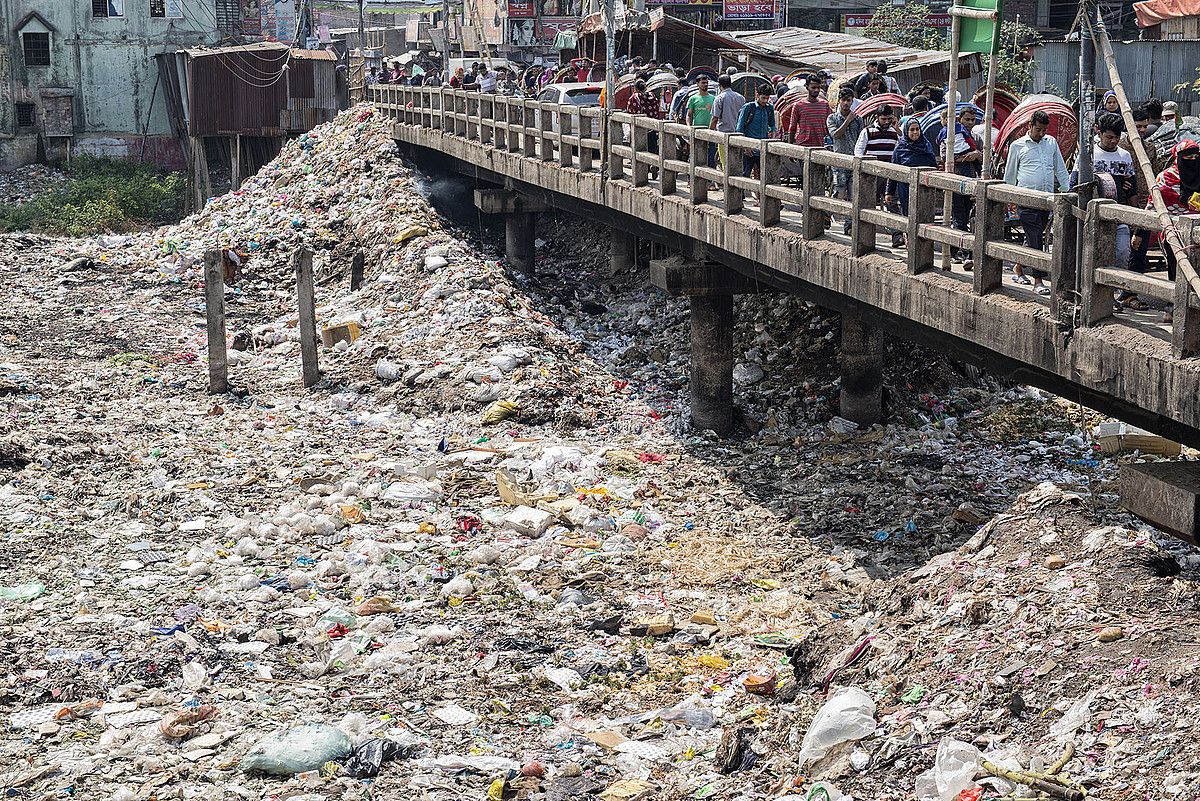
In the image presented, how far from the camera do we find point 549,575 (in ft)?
39.0

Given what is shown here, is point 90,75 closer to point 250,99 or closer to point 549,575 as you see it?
point 250,99

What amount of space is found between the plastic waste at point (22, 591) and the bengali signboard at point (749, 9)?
109 ft

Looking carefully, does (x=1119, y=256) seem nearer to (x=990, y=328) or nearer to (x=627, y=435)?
(x=990, y=328)

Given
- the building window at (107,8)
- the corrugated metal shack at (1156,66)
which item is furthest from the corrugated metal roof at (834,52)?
the building window at (107,8)

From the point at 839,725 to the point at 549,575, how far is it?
13.8 feet

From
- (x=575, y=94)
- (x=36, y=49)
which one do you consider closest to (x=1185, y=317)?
(x=575, y=94)

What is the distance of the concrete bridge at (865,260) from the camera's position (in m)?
8.09

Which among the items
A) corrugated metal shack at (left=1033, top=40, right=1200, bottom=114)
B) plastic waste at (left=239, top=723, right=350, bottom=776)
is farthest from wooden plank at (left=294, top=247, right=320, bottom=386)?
corrugated metal shack at (left=1033, top=40, right=1200, bottom=114)

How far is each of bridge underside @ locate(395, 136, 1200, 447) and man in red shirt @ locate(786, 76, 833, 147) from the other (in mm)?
1061

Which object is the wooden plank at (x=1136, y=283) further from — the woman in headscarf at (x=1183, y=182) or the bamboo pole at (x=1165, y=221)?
the woman in headscarf at (x=1183, y=182)

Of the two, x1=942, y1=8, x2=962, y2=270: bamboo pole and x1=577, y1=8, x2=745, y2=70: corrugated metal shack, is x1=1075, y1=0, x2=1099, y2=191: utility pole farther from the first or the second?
x1=577, y1=8, x2=745, y2=70: corrugated metal shack

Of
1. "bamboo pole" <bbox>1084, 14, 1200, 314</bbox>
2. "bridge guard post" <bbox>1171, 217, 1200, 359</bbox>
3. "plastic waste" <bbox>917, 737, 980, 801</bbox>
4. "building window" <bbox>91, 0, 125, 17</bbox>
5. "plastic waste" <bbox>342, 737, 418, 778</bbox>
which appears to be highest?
"building window" <bbox>91, 0, 125, 17</bbox>

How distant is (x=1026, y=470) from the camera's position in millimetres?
14242

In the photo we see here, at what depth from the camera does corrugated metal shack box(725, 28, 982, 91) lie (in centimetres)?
2658
